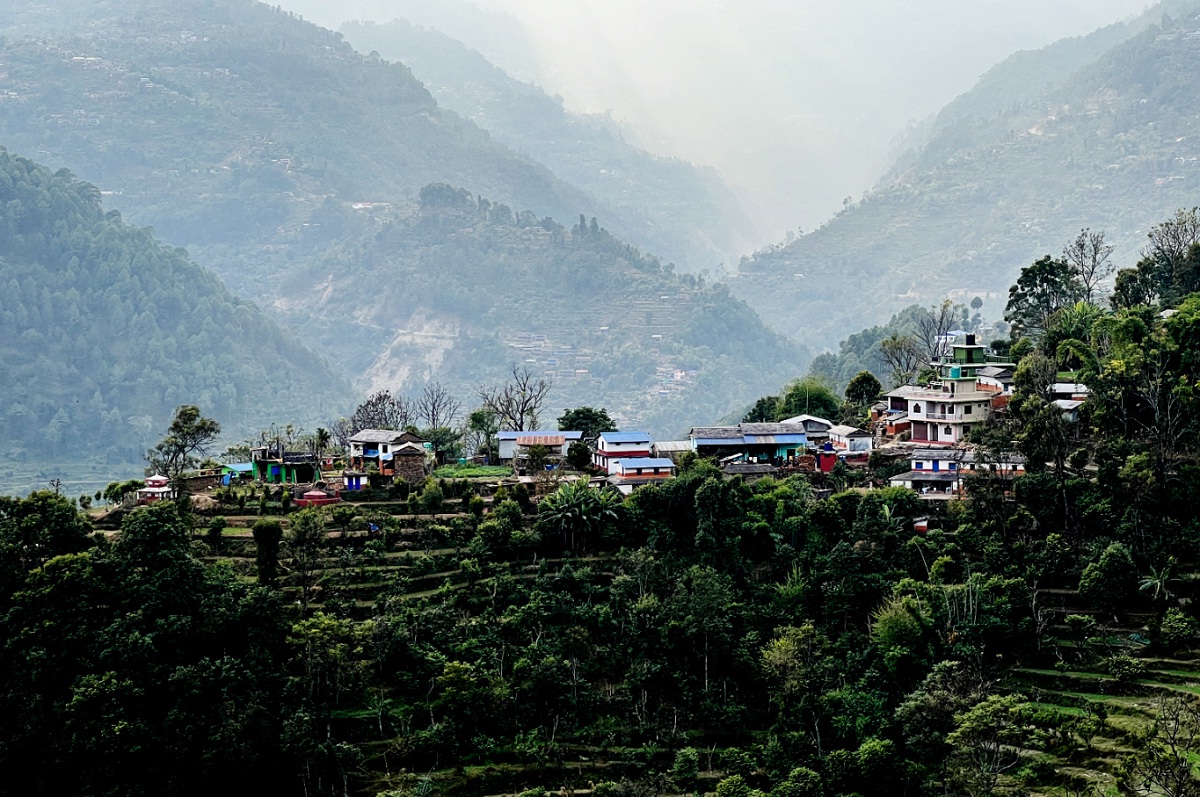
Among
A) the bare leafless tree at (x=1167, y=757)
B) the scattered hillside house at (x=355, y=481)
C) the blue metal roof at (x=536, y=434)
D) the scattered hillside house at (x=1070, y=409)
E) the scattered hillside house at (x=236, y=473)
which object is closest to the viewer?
the bare leafless tree at (x=1167, y=757)

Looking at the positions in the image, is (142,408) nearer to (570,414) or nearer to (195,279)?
(195,279)

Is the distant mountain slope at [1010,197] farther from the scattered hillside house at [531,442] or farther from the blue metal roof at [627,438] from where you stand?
the blue metal roof at [627,438]

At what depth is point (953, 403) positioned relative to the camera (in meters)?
39.5

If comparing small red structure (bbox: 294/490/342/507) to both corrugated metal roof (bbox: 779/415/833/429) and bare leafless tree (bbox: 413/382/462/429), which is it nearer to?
bare leafless tree (bbox: 413/382/462/429)

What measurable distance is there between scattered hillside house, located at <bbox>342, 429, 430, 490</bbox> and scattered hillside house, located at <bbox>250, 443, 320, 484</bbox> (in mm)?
1187

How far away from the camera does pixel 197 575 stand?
30.7m

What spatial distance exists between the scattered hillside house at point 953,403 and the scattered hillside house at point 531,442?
10.6 metres

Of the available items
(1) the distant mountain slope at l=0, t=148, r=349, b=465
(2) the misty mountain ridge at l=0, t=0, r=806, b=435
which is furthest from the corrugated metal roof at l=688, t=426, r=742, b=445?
(2) the misty mountain ridge at l=0, t=0, r=806, b=435

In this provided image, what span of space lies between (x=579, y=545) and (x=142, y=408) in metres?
68.6

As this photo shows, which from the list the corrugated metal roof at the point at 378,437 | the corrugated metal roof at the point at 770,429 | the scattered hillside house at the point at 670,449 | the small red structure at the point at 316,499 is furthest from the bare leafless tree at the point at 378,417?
the corrugated metal roof at the point at 770,429

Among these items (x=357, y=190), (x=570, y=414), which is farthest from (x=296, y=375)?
(x=570, y=414)

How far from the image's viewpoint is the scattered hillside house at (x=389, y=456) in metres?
39.1

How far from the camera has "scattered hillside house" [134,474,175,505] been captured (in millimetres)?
36750

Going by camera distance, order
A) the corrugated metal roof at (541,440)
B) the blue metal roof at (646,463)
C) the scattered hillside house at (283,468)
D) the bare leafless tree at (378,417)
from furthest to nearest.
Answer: the bare leafless tree at (378,417) < the corrugated metal roof at (541,440) < the scattered hillside house at (283,468) < the blue metal roof at (646,463)
